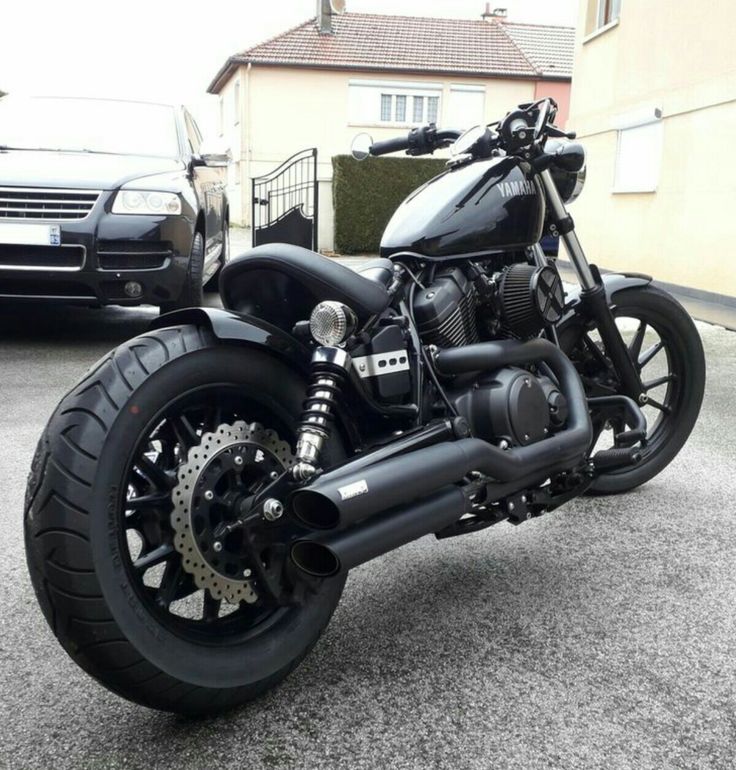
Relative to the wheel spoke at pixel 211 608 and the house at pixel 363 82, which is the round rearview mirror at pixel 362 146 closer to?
the wheel spoke at pixel 211 608

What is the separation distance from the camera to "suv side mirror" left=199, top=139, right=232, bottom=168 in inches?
264

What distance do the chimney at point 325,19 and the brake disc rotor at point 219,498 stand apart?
2852 centimetres

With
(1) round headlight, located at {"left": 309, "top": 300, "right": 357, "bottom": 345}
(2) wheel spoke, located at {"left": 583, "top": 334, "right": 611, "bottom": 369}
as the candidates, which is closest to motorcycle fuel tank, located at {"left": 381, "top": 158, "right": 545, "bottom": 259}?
(1) round headlight, located at {"left": 309, "top": 300, "right": 357, "bottom": 345}

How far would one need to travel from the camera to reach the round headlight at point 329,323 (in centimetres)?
210

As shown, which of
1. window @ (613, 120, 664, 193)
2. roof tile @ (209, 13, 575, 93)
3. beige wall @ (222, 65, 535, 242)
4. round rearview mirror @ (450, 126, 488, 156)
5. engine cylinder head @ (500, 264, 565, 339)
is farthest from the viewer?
roof tile @ (209, 13, 575, 93)

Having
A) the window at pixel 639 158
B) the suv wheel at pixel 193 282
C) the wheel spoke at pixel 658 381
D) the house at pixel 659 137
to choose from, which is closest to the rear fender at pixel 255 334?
the wheel spoke at pixel 658 381

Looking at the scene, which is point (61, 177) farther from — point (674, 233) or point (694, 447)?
point (674, 233)

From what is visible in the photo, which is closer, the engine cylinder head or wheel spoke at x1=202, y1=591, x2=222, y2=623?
wheel spoke at x1=202, y1=591, x2=222, y2=623

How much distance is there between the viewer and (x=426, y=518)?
208cm

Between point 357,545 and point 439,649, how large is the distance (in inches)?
23.2

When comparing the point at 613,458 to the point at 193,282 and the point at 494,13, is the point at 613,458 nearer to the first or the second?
the point at 193,282

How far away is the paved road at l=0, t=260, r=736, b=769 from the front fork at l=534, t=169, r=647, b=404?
0.54 m

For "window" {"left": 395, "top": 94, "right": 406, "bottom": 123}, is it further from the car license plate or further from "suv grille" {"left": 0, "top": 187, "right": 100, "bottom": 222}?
the car license plate

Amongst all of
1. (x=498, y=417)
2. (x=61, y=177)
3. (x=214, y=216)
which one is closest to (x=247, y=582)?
(x=498, y=417)
